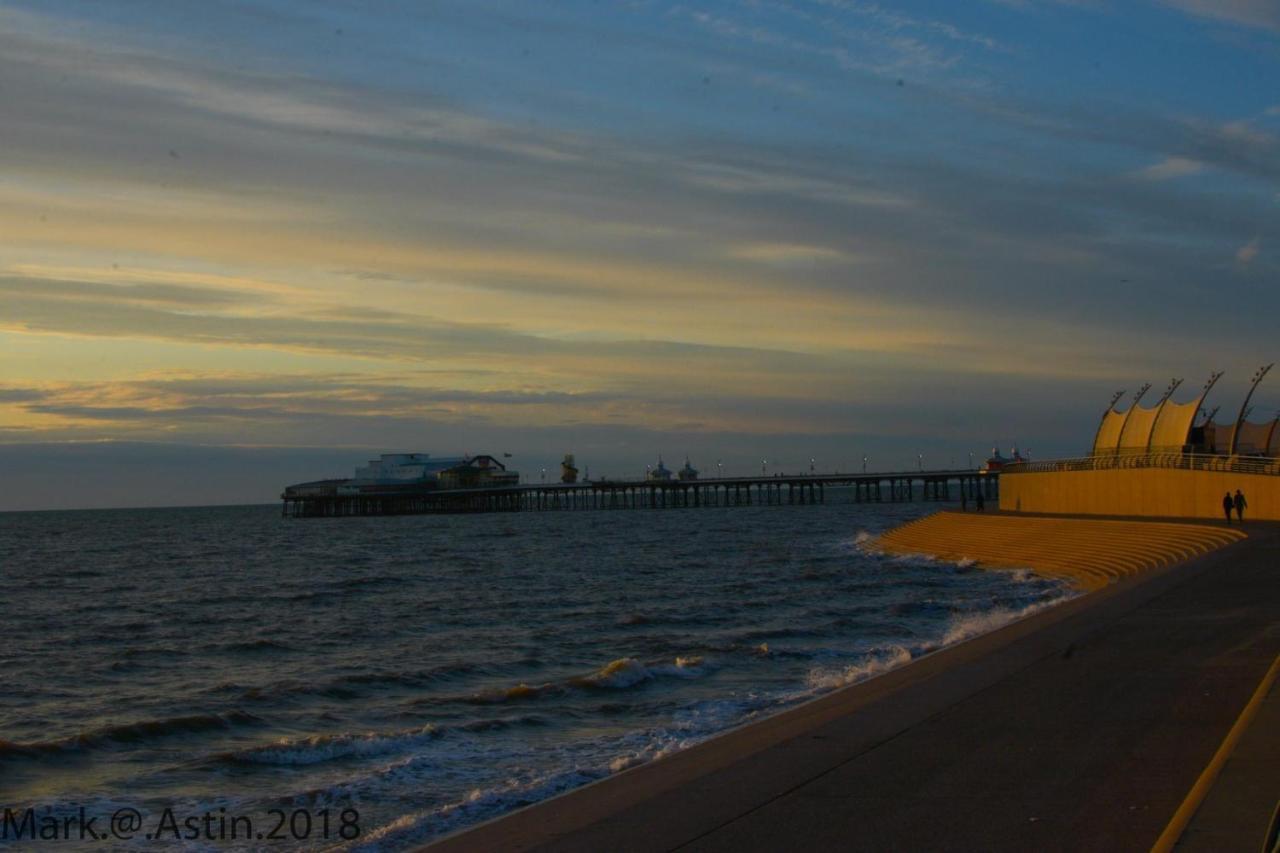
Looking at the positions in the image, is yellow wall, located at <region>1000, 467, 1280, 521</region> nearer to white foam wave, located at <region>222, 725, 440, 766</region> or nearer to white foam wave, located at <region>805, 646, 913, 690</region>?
white foam wave, located at <region>805, 646, 913, 690</region>

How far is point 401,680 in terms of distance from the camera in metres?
18.5

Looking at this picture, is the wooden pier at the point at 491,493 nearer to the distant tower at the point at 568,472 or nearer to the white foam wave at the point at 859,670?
the distant tower at the point at 568,472

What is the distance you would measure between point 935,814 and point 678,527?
84168 mm

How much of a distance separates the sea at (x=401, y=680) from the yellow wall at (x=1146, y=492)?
30.5 feet

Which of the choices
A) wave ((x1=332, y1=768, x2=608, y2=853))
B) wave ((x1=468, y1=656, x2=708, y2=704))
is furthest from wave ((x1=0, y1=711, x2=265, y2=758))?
wave ((x1=332, y1=768, x2=608, y2=853))

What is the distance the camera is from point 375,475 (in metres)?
154

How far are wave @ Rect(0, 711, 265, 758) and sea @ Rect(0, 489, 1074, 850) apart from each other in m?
0.04

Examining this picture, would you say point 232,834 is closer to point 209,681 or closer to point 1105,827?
point 1105,827

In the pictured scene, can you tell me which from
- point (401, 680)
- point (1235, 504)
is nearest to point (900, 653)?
point (401, 680)

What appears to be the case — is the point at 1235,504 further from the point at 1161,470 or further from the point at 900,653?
the point at 900,653

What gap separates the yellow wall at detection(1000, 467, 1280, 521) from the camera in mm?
39344

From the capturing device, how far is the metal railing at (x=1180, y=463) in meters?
41.2

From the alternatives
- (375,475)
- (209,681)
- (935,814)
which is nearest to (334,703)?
(209,681)

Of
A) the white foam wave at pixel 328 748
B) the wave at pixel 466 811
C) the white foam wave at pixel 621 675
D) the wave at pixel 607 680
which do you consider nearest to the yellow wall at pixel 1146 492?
the wave at pixel 607 680
